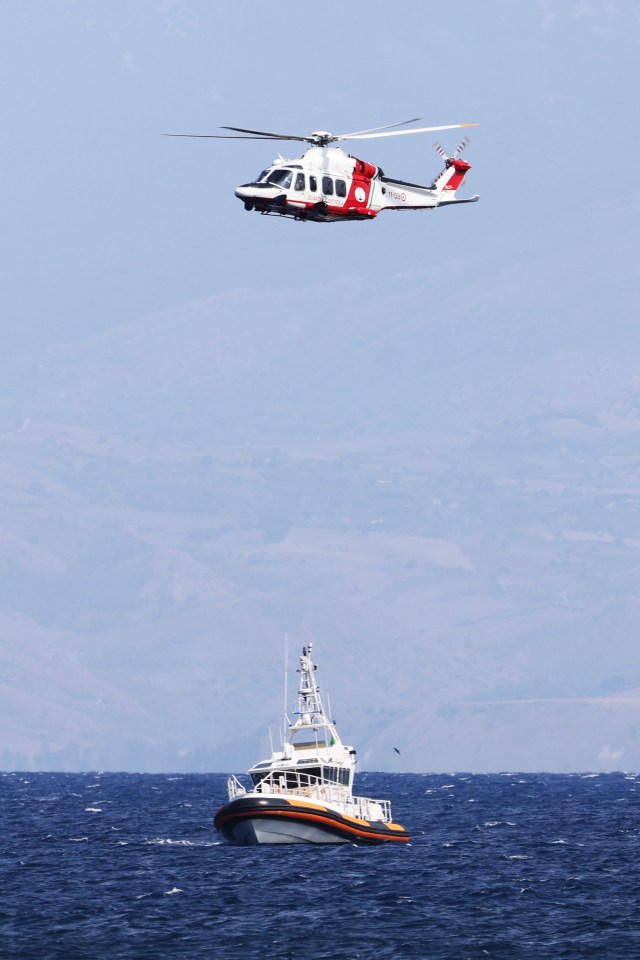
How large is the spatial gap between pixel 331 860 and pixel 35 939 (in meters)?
27.8

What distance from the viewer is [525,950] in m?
73.4

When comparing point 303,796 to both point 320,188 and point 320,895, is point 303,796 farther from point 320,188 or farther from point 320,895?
point 320,188

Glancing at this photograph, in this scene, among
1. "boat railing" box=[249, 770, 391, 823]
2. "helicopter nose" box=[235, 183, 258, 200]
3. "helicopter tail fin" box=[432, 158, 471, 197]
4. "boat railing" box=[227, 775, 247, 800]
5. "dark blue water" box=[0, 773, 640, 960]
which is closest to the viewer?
"dark blue water" box=[0, 773, 640, 960]

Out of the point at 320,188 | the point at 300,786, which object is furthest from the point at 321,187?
the point at 300,786

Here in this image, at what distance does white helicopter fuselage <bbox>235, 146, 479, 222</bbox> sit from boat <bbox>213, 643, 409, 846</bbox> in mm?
24188

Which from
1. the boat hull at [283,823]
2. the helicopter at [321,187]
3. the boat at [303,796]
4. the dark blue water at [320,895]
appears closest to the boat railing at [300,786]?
the boat at [303,796]

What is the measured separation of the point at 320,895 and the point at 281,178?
115ft

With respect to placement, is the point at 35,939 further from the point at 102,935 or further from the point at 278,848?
the point at 278,848

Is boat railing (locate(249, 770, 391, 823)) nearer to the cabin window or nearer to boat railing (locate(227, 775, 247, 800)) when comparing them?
boat railing (locate(227, 775, 247, 800))

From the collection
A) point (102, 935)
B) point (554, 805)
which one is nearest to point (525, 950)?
point (102, 935)

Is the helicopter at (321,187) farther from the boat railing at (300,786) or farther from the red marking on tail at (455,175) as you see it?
the boat railing at (300,786)

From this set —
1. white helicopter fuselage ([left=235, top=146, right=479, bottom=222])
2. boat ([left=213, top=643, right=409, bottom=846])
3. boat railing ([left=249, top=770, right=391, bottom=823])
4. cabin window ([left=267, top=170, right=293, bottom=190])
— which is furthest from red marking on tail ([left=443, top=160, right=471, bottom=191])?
boat railing ([left=249, top=770, right=391, bottom=823])

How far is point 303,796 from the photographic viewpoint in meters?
104

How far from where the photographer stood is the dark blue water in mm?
74312
